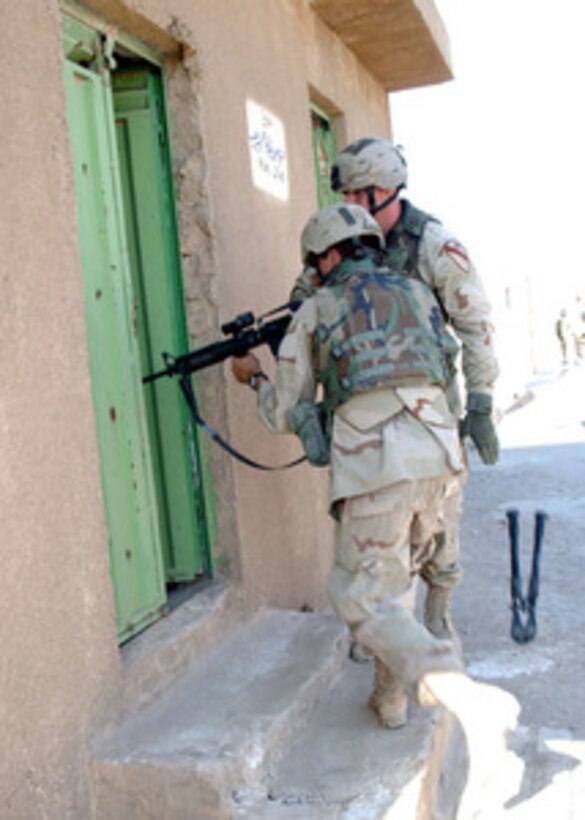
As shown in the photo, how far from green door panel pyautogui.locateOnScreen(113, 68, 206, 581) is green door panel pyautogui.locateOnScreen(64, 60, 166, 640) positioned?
31 centimetres

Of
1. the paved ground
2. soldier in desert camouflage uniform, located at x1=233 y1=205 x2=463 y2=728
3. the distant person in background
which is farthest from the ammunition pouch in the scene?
the distant person in background

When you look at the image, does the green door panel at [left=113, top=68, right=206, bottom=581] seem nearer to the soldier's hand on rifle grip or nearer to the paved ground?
the soldier's hand on rifle grip

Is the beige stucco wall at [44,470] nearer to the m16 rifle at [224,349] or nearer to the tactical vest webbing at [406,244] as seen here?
the m16 rifle at [224,349]

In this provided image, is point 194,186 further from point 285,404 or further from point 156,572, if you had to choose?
point 156,572

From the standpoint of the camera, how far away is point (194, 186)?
138 inches

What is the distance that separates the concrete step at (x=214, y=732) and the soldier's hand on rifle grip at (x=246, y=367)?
942mm

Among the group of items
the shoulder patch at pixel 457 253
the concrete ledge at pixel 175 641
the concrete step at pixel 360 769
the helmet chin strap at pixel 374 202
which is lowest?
the concrete step at pixel 360 769

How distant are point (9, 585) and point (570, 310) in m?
23.5

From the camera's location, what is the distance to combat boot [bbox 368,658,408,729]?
295 centimetres

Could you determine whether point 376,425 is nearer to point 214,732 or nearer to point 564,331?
point 214,732

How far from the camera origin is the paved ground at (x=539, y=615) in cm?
325

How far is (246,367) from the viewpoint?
324 centimetres

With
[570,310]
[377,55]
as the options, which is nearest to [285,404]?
[377,55]

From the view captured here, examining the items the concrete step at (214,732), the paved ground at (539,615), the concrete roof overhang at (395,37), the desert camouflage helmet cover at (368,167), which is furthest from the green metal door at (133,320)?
the concrete roof overhang at (395,37)
